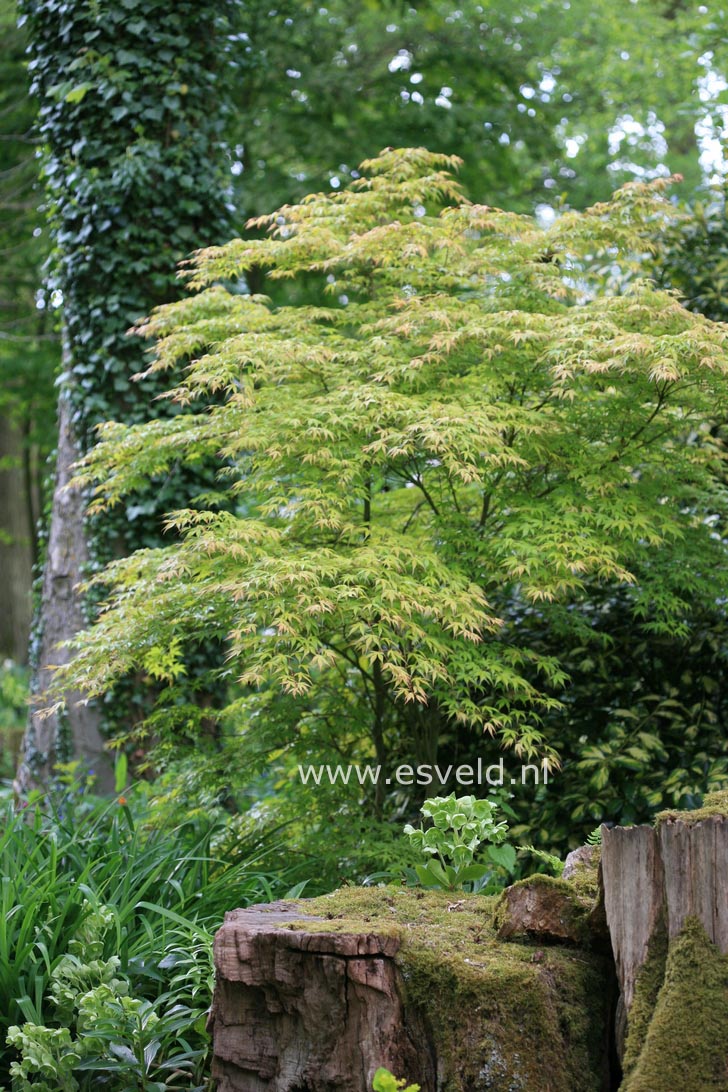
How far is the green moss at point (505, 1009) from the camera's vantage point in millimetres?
2734

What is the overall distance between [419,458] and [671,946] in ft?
7.78

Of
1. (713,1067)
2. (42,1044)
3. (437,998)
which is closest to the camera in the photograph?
(713,1067)

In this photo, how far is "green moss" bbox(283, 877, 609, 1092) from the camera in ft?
8.97

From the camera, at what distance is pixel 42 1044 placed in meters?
3.17

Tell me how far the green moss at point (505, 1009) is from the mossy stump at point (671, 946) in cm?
12

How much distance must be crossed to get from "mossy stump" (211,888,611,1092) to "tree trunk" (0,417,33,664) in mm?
12918

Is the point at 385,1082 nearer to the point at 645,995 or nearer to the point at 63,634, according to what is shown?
the point at 645,995

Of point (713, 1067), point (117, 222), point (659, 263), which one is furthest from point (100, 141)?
point (713, 1067)

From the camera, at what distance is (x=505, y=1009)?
2.76m

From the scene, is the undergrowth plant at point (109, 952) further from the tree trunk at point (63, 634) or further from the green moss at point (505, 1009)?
the tree trunk at point (63, 634)

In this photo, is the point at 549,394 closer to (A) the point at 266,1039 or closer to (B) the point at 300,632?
(B) the point at 300,632

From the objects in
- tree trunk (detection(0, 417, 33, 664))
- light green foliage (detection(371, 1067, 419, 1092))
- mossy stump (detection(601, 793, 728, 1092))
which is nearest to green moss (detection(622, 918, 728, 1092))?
mossy stump (detection(601, 793, 728, 1092))

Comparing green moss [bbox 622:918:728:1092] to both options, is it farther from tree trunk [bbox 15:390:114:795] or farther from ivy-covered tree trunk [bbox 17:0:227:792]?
tree trunk [bbox 15:390:114:795]

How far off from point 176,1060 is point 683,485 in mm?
3280
